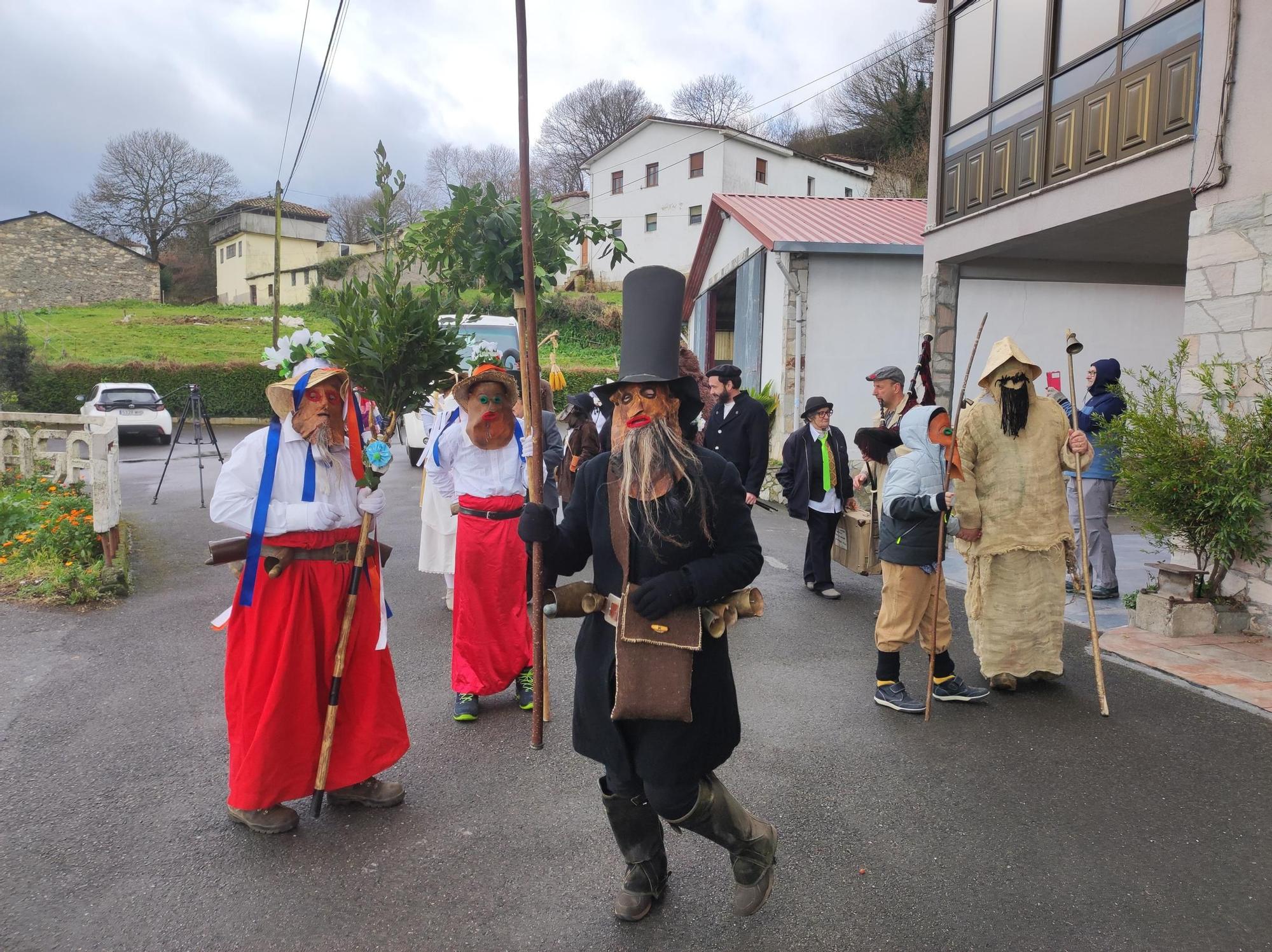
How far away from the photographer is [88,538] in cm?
814

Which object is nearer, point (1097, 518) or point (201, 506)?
point (1097, 518)

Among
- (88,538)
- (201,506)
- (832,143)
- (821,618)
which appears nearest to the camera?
(821,618)

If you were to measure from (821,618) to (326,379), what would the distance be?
177 inches

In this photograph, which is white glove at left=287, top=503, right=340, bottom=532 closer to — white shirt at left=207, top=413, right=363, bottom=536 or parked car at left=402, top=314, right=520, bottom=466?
white shirt at left=207, top=413, right=363, bottom=536

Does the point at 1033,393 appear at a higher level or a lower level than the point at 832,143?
lower

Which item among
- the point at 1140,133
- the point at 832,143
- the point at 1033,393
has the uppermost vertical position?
the point at 832,143

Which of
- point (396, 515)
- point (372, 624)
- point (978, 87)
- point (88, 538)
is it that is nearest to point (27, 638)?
point (88, 538)

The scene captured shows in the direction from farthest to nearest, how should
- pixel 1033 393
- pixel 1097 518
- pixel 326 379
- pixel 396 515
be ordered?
pixel 396 515, pixel 1097 518, pixel 1033 393, pixel 326 379

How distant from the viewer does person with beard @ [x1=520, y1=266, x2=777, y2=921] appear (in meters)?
2.56

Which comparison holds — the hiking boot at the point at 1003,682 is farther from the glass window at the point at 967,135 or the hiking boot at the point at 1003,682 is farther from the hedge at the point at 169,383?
the hedge at the point at 169,383

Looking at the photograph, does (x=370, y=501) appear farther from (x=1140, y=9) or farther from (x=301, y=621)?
(x=1140, y=9)

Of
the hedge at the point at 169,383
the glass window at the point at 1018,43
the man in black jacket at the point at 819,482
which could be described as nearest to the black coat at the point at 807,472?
the man in black jacket at the point at 819,482

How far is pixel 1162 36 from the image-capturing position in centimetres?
753

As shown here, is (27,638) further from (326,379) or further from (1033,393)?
(1033,393)
